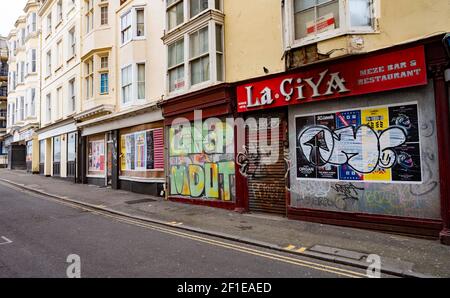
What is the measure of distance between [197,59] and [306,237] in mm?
8173

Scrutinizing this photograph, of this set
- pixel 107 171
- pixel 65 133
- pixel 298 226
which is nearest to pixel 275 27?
pixel 298 226

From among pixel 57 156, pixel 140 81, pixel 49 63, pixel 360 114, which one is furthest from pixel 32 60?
pixel 360 114

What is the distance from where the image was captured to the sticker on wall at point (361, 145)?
7.78 meters

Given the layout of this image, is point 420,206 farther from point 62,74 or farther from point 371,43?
point 62,74

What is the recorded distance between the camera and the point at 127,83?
16.7 metres

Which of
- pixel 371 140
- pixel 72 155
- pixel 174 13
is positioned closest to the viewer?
pixel 371 140

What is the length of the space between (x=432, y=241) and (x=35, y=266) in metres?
8.09

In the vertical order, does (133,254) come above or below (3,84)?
below

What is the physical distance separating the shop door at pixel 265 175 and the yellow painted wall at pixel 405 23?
10.7 ft

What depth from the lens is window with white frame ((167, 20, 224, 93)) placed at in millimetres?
11883

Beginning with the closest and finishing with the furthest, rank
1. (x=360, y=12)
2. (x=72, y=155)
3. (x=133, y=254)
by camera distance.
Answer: (x=133, y=254) → (x=360, y=12) → (x=72, y=155)

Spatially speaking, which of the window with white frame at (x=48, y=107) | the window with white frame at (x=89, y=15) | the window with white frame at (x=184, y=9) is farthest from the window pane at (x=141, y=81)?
the window with white frame at (x=48, y=107)

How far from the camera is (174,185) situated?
1374 centimetres

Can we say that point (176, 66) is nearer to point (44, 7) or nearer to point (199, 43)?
point (199, 43)
